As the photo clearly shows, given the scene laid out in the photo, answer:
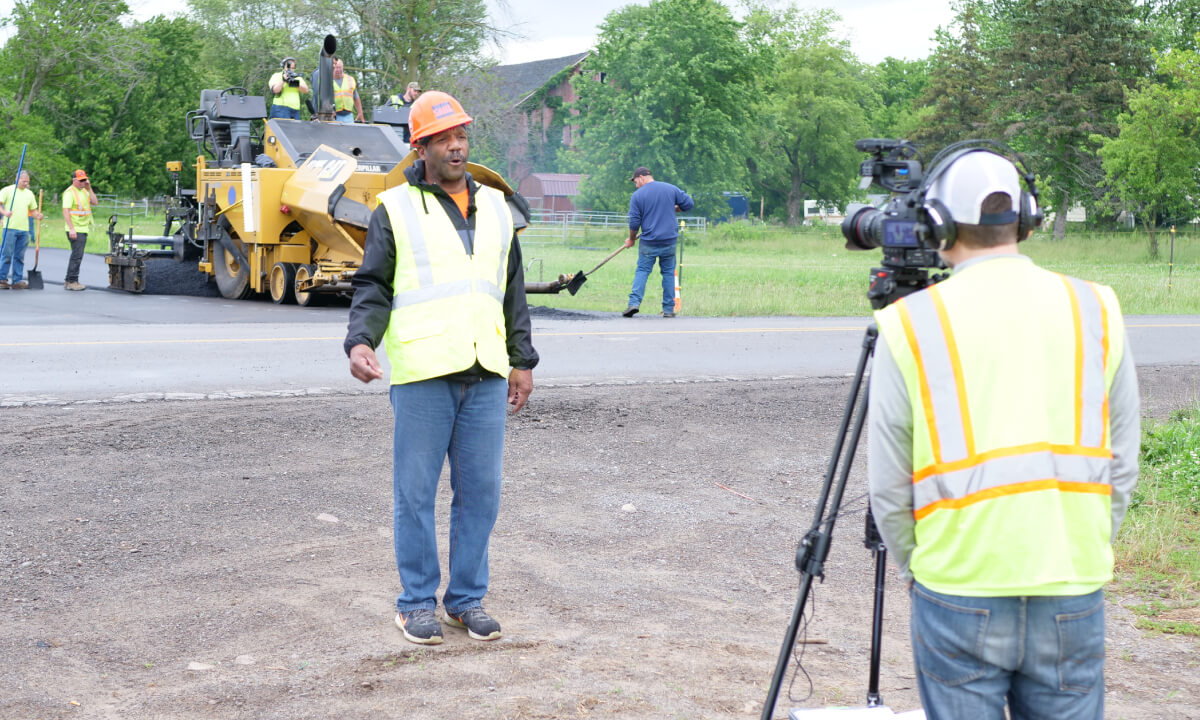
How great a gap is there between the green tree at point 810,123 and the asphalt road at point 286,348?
63.0m

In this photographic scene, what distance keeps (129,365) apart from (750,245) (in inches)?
1709

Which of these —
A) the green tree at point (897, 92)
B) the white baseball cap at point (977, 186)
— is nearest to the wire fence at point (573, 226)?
A: the green tree at point (897, 92)

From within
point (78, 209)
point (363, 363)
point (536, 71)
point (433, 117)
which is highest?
point (536, 71)

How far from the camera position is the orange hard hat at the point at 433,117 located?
171 inches

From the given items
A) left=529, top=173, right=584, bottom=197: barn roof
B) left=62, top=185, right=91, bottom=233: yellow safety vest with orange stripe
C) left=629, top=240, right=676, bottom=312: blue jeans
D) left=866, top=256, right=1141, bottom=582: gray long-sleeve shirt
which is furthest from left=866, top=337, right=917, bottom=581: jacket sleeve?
left=529, top=173, right=584, bottom=197: barn roof

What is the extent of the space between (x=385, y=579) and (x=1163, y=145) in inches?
1605

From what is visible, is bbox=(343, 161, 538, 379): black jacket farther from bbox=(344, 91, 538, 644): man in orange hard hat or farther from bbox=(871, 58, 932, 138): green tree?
bbox=(871, 58, 932, 138): green tree

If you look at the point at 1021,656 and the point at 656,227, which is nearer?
the point at 1021,656

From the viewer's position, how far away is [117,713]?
12.4 ft

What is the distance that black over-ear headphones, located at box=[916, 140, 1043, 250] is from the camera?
2.41 meters

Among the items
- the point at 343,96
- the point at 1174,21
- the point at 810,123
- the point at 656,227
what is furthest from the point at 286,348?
the point at 810,123

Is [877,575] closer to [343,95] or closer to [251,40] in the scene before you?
[343,95]

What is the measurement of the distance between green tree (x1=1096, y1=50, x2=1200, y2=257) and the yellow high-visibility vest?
39737mm

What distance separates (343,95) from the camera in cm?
1762
